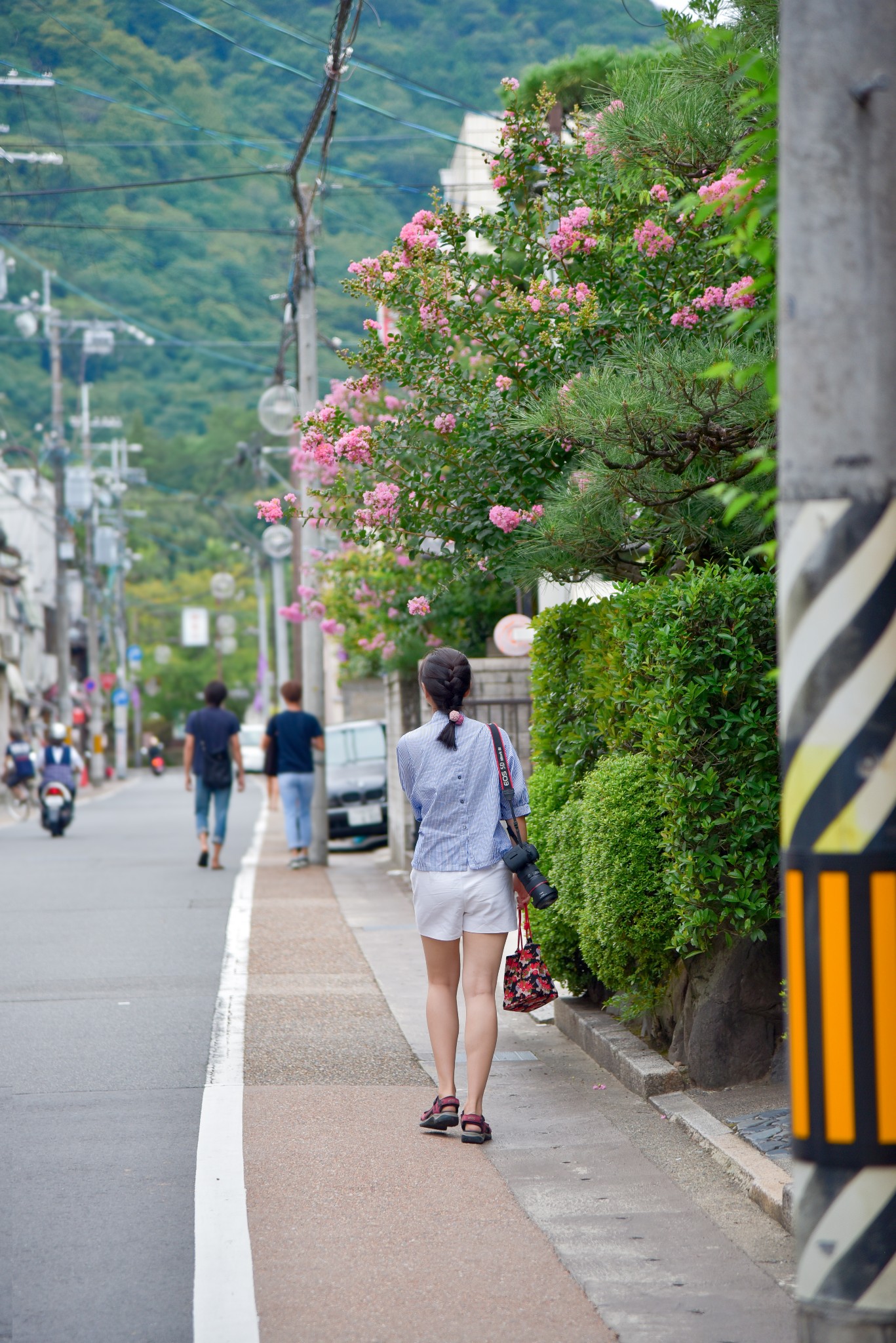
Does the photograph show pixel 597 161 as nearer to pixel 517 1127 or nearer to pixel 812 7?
pixel 517 1127

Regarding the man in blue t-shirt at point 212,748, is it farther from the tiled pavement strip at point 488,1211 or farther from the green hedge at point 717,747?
the green hedge at point 717,747

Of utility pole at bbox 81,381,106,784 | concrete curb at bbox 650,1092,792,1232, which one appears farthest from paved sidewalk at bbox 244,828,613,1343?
utility pole at bbox 81,381,106,784

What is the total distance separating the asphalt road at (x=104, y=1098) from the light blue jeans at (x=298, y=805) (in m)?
1.48

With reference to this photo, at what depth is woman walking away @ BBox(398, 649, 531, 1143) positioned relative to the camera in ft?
19.7

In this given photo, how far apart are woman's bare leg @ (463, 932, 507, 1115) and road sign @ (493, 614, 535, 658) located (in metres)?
8.12

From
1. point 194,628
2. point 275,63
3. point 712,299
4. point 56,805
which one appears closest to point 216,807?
point 56,805

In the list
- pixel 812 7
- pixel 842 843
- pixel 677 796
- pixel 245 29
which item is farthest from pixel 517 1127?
pixel 245 29

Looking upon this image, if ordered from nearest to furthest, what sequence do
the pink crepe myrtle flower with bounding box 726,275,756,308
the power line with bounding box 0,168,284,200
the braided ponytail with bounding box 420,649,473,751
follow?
the braided ponytail with bounding box 420,649,473,751
the pink crepe myrtle flower with bounding box 726,275,756,308
the power line with bounding box 0,168,284,200

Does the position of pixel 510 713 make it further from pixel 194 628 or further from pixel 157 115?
pixel 194 628

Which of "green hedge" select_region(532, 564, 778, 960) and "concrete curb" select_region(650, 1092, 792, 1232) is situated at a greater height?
"green hedge" select_region(532, 564, 778, 960)

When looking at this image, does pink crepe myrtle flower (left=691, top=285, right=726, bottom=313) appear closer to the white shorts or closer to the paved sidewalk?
the white shorts

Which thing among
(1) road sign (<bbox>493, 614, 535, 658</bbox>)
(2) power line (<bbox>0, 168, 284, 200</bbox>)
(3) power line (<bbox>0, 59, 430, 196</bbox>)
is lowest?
(1) road sign (<bbox>493, 614, 535, 658</bbox>)

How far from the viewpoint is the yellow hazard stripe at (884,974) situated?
2.74 meters

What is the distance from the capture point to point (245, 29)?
13742 millimetres
